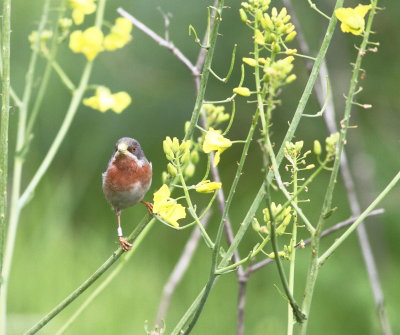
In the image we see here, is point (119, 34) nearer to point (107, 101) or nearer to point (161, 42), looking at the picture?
point (107, 101)

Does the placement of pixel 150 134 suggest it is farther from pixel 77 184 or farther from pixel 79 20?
pixel 79 20

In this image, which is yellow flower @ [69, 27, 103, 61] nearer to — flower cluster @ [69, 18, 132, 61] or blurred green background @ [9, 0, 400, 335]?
flower cluster @ [69, 18, 132, 61]

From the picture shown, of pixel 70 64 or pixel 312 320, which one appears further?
pixel 70 64

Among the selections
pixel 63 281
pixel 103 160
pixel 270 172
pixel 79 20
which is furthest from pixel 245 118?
pixel 270 172

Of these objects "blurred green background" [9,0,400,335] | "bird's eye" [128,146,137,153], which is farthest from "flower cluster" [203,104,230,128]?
"blurred green background" [9,0,400,335]

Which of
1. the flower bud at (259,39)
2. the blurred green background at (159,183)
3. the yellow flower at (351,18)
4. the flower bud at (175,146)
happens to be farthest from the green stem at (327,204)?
the blurred green background at (159,183)

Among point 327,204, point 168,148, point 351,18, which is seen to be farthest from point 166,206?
point 351,18
